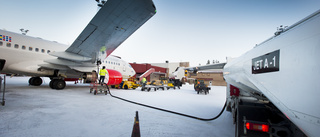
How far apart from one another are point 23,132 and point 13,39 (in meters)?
8.89

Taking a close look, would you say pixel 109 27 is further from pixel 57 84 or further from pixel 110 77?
pixel 57 84

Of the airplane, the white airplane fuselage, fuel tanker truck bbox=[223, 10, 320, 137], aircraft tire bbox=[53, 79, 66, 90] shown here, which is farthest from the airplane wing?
fuel tanker truck bbox=[223, 10, 320, 137]

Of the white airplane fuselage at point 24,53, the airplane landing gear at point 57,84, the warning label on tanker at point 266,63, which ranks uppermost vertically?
the white airplane fuselage at point 24,53

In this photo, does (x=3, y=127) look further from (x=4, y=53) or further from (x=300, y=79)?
(x=4, y=53)

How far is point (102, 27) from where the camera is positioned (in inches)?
255

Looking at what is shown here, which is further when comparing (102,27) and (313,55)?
(102,27)

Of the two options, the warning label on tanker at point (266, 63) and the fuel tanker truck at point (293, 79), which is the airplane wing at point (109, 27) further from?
the fuel tanker truck at point (293, 79)

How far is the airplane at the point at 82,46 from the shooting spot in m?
5.47

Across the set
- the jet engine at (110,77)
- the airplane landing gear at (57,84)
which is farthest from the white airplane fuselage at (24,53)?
the jet engine at (110,77)

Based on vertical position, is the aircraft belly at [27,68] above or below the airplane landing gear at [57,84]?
above

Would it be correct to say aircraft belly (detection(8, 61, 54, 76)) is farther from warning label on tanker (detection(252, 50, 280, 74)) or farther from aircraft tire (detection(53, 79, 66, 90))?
warning label on tanker (detection(252, 50, 280, 74))

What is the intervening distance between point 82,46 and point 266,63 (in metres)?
8.74

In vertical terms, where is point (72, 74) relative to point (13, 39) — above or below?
below

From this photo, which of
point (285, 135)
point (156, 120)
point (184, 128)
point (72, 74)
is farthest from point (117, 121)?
point (72, 74)
